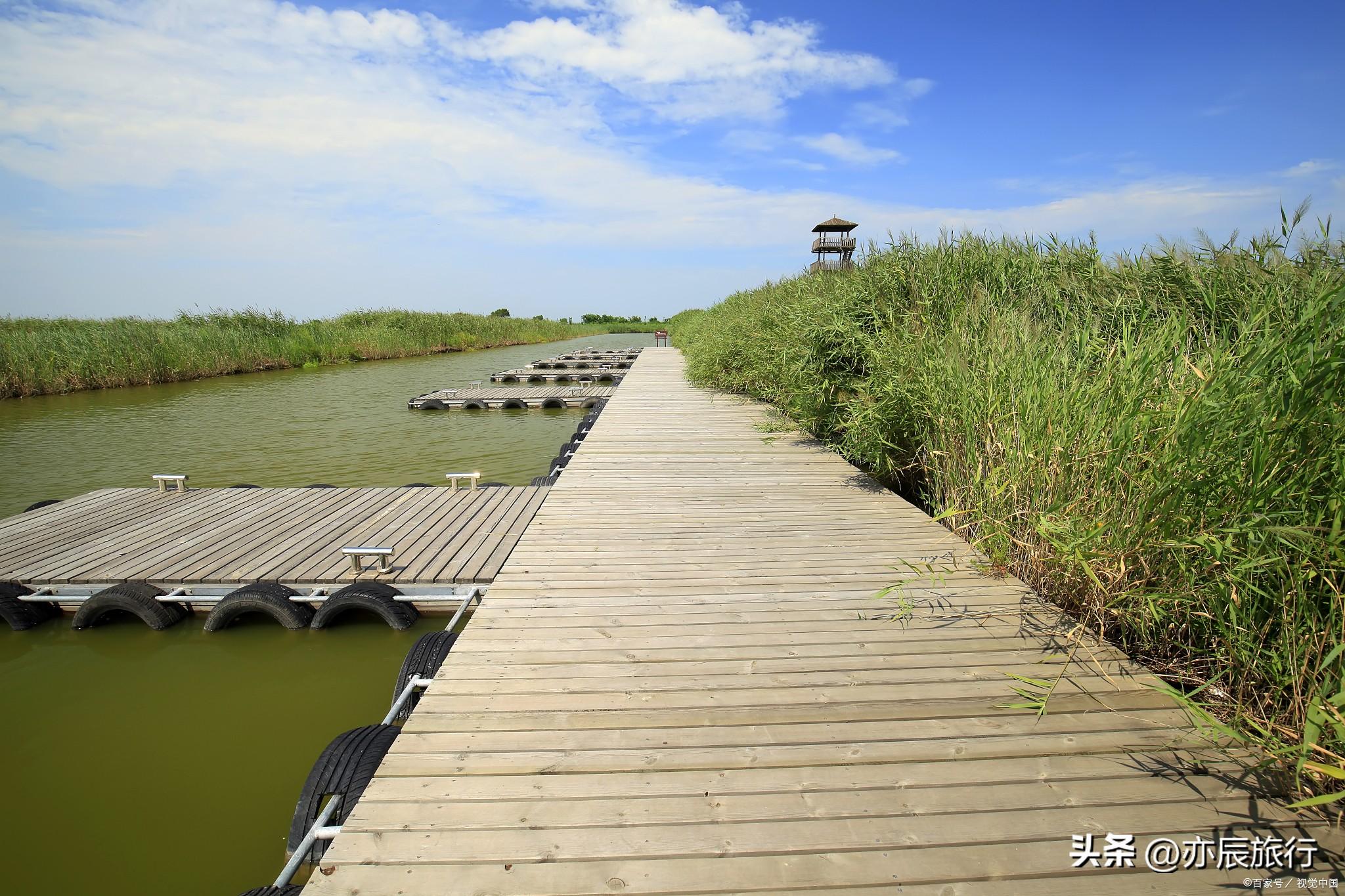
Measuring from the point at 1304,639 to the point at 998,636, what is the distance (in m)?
0.79

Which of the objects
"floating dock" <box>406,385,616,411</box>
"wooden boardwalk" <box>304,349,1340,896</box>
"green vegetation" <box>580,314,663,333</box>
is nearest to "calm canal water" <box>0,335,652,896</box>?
"wooden boardwalk" <box>304,349,1340,896</box>

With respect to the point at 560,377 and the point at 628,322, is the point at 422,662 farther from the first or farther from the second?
the point at 628,322

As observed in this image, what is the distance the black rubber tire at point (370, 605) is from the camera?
320cm

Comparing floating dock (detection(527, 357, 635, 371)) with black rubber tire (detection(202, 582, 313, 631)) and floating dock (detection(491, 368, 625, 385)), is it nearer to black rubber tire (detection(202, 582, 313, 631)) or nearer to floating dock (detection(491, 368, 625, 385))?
floating dock (detection(491, 368, 625, 385))

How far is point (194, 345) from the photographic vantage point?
50.7ft

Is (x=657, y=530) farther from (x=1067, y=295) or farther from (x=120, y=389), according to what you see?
(x=120, y=389)

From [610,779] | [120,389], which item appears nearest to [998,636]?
[610,779]

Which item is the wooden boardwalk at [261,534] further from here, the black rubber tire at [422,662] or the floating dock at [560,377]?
the floating dock at [560,377]

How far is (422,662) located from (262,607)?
1.46m

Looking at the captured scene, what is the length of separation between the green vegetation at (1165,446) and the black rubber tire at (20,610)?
189 inches

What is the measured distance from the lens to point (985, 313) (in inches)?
149

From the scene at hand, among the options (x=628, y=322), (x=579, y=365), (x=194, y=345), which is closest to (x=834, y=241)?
(x=579, y=365)

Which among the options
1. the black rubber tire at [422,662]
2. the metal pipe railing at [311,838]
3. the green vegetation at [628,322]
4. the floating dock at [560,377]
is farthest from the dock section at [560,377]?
the green vegetation at [628,322]

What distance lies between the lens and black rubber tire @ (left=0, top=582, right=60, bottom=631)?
10.9ft
